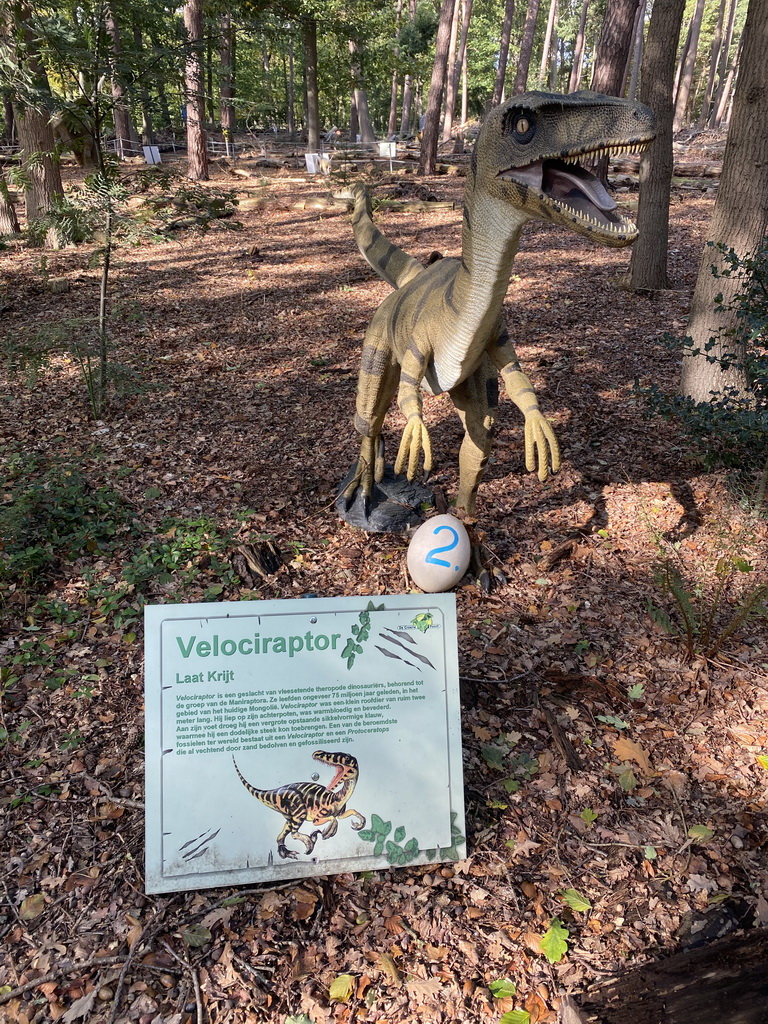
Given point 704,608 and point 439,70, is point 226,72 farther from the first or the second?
point 439,70

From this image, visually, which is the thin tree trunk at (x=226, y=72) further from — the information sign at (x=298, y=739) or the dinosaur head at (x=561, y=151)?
the information sign at (x=298, y=739)

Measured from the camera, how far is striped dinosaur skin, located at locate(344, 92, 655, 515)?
210cm

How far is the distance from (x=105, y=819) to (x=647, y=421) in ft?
15.9

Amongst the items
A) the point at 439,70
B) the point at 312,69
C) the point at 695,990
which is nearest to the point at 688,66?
the point at 439,70

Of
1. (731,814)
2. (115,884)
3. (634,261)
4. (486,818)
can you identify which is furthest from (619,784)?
(634,261)

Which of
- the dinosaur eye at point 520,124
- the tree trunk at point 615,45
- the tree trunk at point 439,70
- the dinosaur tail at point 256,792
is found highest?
the tree trunk at point 439,70

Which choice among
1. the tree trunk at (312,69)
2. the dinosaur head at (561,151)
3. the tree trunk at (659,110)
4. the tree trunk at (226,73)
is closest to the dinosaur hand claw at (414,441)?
the dinosaur head at (561,151)

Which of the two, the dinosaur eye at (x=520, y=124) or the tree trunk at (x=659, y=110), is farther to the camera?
the tree trunk at (x=659, y=110)

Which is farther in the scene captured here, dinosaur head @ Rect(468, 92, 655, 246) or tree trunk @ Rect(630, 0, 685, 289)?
tree trunk @ Rect(630, 0, 685, 289)

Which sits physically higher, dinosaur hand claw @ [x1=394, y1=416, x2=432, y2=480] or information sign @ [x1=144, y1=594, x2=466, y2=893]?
dinosaur hand claw @ [x1=394, y1=416, x2=432, y2=480]

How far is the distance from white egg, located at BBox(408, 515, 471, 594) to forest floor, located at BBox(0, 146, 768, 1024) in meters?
Answer: 0.34

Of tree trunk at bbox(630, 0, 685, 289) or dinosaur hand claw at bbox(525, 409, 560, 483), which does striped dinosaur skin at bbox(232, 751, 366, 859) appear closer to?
dinosaur hand claw at bbox(525, 409, 560, 483)

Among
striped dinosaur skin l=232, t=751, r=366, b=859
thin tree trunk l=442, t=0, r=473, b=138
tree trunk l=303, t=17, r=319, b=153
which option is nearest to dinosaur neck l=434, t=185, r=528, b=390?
striped dinosaur skin l=232, t=751, r=366, b=859

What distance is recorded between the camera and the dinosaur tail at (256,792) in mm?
2139
